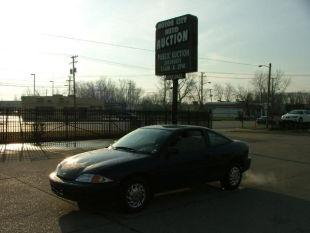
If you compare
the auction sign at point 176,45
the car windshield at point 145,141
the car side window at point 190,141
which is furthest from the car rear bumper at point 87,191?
the auction sign at point 176,45

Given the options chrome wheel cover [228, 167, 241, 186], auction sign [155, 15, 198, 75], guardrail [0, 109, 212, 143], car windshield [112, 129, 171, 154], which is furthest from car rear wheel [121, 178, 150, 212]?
guardrail [0, 109, 212, 143]

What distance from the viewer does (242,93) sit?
141 metres

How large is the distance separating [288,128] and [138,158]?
3622 centimetres

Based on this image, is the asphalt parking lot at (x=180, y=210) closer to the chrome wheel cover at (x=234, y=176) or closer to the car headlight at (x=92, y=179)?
the chrome wheel cover at (x=234, y=176)

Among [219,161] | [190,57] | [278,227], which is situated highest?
[190,57]

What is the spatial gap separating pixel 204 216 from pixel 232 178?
2565 mm

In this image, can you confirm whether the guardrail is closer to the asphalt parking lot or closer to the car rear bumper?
the asphalt parking lot

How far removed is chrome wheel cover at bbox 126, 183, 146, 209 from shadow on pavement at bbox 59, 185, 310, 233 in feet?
0.58

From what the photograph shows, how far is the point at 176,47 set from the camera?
15688 millimetres

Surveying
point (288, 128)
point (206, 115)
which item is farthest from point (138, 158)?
point (288, 128)

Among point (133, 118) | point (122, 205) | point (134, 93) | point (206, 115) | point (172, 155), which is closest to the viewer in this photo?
point (122, 205)

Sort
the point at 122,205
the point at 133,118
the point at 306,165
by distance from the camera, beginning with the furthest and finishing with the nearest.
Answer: the point at 133,118 < the point at 306,165 < the point at 122,205

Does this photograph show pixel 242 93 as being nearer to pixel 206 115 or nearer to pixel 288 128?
pixel 288 128

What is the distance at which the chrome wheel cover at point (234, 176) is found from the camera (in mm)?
10047
